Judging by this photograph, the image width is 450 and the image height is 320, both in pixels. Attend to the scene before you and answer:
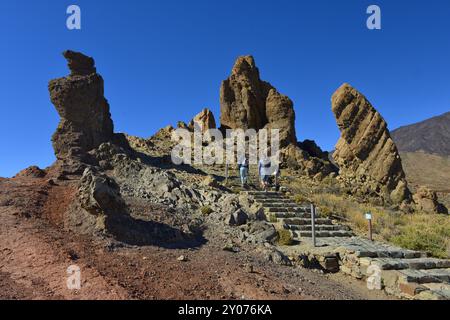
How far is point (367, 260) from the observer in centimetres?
1012

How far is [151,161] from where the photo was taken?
22.4 m

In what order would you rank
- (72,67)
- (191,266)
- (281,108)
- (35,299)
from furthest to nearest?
(281,108)
(72,67)
(191,266)
(35,299)

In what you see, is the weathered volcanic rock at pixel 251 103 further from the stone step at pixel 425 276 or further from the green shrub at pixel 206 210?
the stone step at pixel 425 276

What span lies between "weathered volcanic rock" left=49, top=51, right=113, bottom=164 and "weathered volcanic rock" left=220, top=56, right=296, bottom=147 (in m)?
15.1

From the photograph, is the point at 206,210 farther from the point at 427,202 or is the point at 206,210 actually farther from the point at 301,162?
the point at 427,202

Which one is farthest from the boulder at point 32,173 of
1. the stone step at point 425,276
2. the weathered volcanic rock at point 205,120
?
the weathered volcanic rock at point 205,120

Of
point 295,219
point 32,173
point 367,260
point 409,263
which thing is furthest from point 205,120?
point 409,263

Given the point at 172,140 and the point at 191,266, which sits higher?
the point at 172,140

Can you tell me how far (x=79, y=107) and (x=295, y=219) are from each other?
1285cm

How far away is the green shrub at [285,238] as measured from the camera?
11.8 meters

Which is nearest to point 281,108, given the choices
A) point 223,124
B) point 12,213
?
point 223,124

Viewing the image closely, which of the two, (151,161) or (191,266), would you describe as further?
(151,161)

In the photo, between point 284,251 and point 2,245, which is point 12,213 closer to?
point 2,245
